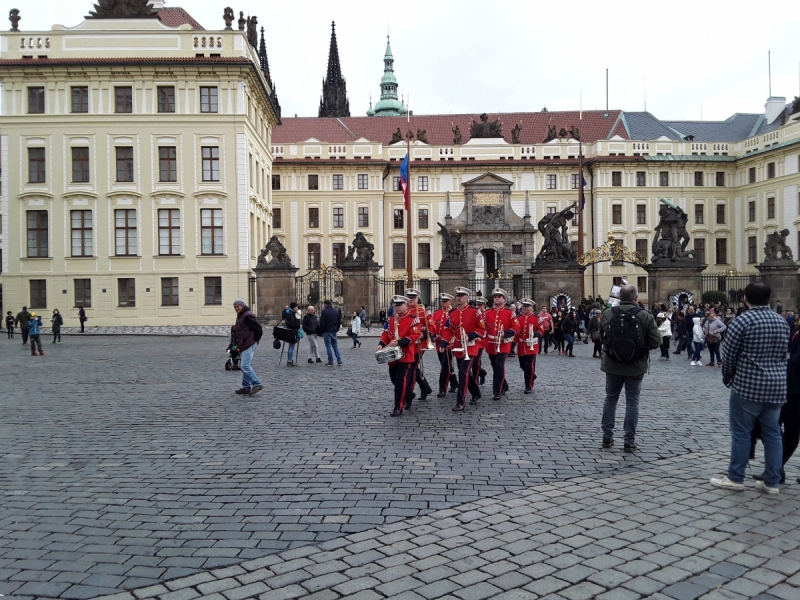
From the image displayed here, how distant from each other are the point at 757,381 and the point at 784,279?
2723 cm

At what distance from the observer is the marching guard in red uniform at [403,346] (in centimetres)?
1015

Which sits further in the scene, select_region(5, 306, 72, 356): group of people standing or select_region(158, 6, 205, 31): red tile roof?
select_region(158, 6, 205, 31): red tile roof

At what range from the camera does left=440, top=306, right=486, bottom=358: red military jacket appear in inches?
443

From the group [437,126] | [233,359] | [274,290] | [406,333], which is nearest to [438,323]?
[406,333]

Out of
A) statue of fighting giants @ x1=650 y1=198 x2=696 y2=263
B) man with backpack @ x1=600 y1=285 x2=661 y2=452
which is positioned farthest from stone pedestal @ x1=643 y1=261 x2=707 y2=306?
man with backpack @ x1=600 y1=285 x2=661 y2=452

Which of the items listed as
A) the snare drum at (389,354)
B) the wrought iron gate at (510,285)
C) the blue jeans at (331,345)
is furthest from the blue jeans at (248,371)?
the wrought iron gate at (510,285)

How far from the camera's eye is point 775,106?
2480 inches

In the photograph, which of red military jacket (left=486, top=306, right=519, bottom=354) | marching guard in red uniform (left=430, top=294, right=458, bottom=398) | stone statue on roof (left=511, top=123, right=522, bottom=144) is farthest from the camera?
stone statue on roof (left=511, top=123, right=522, bottom=144)

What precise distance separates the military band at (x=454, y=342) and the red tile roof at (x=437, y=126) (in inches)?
2107

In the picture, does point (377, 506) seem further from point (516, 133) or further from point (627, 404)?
point (516, 133)

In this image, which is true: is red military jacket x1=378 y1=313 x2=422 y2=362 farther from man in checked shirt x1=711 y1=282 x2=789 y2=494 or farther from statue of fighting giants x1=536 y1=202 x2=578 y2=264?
statue of fighting giants x1=536 y1=202 x2=578 y2=264

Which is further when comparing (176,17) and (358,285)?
(176,17)

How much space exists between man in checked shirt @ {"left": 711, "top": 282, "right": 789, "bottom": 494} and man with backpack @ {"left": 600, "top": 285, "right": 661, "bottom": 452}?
56.4 inches

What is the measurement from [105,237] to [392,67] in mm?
60789
